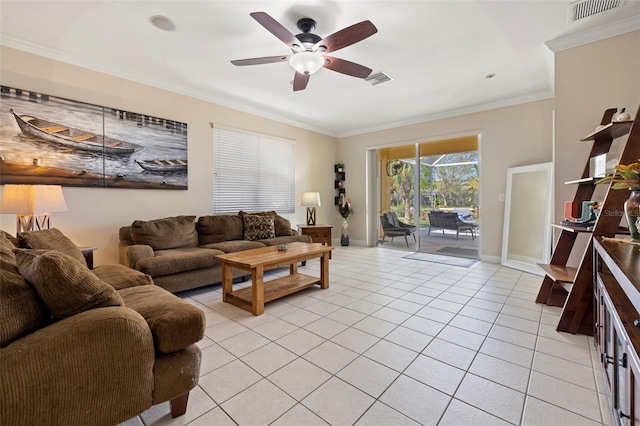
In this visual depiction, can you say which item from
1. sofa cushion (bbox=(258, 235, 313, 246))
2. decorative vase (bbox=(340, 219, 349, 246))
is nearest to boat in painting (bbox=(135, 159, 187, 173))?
sofa cushion (bbox=(258, 235, 313, 246))

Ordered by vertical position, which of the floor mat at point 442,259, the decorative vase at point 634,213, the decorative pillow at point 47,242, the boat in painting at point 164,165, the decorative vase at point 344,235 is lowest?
the floor mat at point 442,259

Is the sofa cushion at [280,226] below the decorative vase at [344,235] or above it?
above

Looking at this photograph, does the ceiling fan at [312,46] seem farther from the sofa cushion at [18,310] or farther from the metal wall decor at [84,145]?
the sofa cushion at [18,310]

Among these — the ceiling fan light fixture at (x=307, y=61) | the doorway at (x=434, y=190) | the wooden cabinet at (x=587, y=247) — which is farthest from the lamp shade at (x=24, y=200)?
the doorway at (x=434, y=190)

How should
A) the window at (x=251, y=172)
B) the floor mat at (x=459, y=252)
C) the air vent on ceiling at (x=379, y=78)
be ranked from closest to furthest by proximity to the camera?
1. the air vent on ceiling at (x=379, y=78)
2. the window at (x=251, y=172)
3. the floor mat at (x=459, y=252)

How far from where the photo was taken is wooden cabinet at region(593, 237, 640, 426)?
3.03 ft

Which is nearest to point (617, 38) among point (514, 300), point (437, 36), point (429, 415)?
point (437, 36)

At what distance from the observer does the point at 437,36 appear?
2805mm

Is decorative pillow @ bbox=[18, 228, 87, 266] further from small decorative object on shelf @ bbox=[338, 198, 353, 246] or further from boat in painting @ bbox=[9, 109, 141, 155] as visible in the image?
small decorative object on shelf @ bbox=[338, 198, 353, 246]

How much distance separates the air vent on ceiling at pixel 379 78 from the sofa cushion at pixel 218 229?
9.36 ft

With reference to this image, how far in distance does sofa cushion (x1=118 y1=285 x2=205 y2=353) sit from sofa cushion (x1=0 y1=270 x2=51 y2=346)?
1.32 feet

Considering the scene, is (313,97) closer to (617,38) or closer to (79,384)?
(617,38)

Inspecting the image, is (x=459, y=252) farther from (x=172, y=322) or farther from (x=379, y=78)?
(x=172, y=322)

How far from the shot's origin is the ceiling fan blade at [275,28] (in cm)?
199
